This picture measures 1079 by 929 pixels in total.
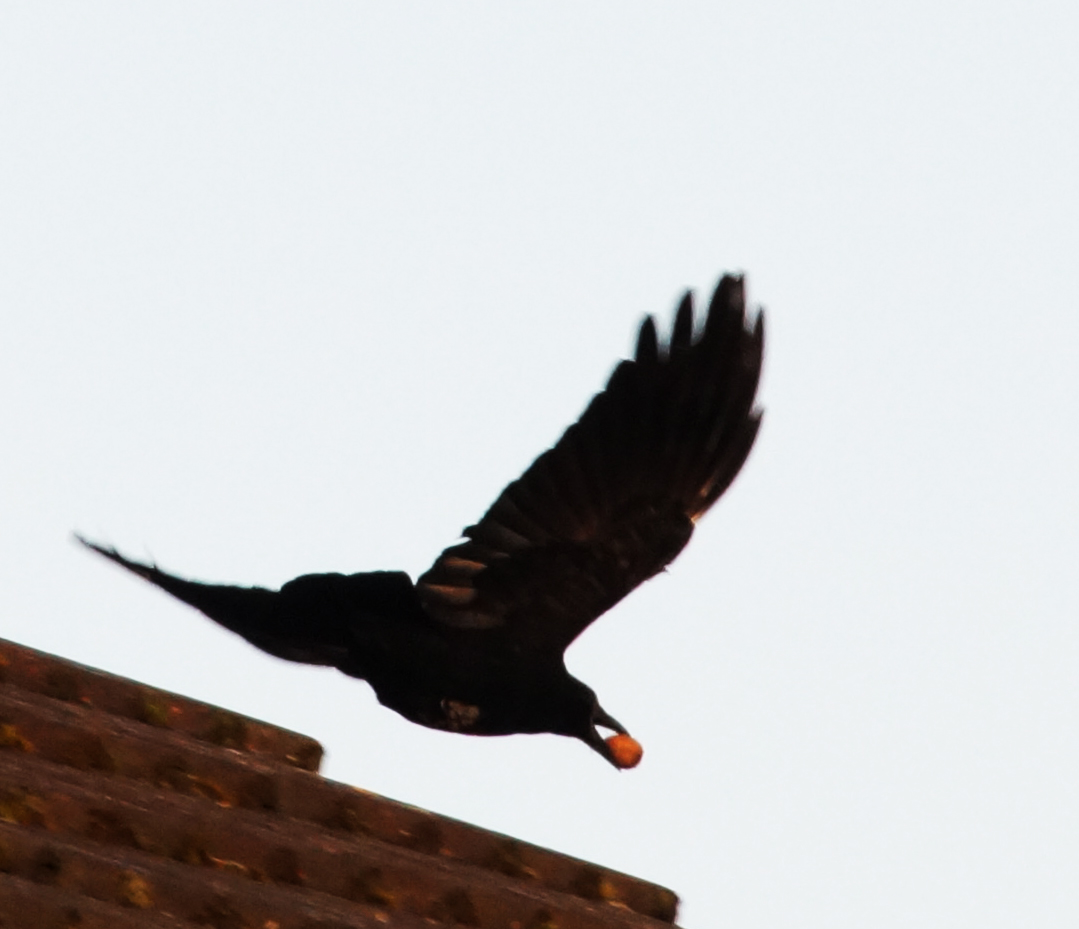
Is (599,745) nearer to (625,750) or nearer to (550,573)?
(625,750)

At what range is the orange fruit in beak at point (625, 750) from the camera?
654 cm

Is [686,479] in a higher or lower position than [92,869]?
higher

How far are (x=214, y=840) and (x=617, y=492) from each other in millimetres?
2386

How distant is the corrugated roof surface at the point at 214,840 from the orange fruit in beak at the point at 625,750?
98 centimetres

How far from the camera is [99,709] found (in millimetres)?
4977

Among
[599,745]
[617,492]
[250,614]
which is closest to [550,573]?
[617,492]

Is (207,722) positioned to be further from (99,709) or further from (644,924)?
(644,924)

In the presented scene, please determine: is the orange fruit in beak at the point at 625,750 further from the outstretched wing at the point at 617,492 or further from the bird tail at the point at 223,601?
the bird tail at the point at 223,601

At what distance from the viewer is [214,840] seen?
14.3ft

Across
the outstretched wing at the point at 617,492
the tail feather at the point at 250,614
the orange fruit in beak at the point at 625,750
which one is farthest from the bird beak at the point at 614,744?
the tail feather at the point at 250,614

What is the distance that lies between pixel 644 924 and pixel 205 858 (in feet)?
4.97

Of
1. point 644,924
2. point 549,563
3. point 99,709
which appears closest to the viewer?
point 99,709

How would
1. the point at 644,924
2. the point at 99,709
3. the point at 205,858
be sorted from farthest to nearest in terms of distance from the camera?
Result: the point at 644,924
the point at 99,709
the point at 205,858

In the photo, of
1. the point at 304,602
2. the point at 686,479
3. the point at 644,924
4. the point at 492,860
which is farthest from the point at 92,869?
the point at 686,479
